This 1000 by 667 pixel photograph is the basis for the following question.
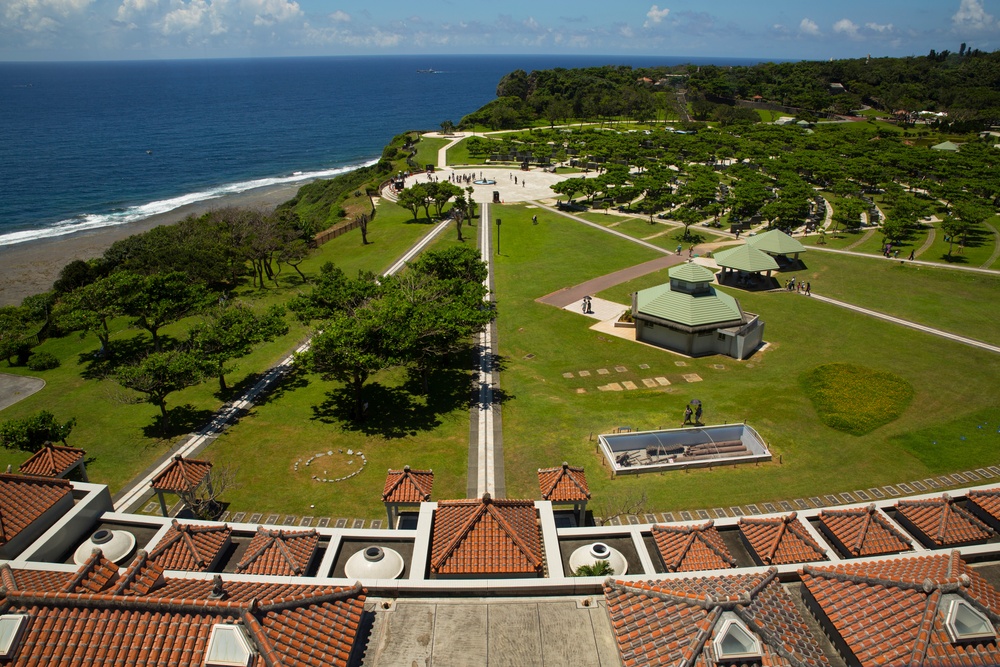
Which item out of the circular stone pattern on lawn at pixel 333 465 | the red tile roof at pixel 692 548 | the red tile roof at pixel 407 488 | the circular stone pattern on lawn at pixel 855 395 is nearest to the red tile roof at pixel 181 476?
the circular stone pattern on lawn at pixel 333 465

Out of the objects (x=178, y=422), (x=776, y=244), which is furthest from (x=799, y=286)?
(x=178, y=422)

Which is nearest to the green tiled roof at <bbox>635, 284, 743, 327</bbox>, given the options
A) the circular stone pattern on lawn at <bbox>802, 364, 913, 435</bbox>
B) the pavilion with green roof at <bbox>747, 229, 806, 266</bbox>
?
the circular stone pattern on lawn at <bbox>802, 364, 913, 435</bbox>

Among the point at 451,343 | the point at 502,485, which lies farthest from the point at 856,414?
the point at 451,343

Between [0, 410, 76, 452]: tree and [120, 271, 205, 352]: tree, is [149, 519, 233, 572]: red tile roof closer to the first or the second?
[0, 410, 76, 452]: tree

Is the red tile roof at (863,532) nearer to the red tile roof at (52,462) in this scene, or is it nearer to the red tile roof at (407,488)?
the red tile roof at (407,488)

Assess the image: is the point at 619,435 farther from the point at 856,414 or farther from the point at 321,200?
the point at 321,200

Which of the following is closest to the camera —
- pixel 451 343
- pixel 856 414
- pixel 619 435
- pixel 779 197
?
pixel 619 435
